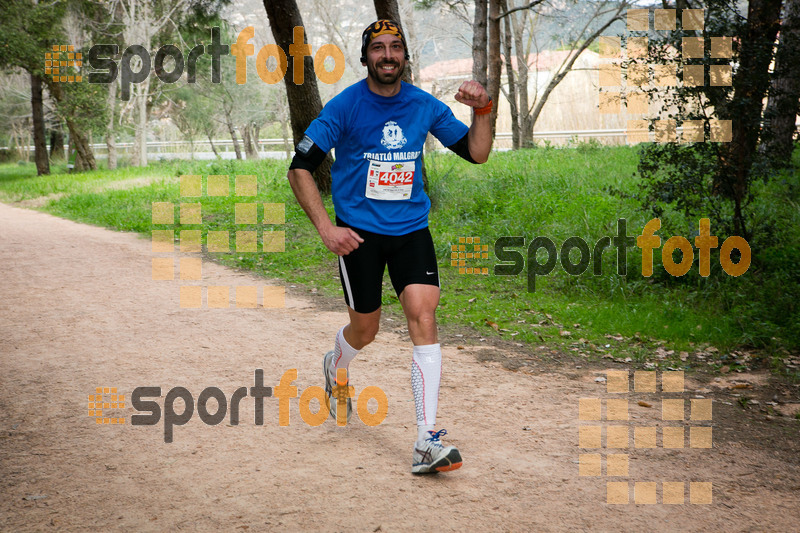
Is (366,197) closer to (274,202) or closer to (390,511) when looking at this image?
(390,511)

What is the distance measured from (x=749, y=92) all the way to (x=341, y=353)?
5675 millimetres

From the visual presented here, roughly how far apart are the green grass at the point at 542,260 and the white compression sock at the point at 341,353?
2718 millimetres

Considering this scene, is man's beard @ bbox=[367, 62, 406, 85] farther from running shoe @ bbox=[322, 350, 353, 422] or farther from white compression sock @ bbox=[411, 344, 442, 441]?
running shoe @ bbox=[322, 350, 353, 422]

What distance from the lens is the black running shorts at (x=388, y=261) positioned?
418 centimetres

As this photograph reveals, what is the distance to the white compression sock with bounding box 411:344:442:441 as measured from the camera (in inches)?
161

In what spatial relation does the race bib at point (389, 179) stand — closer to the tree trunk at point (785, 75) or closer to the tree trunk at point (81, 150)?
the tree trunk at point (785, 75)

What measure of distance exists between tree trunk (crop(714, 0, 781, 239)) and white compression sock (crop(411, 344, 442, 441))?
5452mm

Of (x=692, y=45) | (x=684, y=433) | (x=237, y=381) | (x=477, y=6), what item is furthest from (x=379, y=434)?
(x=477, y=6)

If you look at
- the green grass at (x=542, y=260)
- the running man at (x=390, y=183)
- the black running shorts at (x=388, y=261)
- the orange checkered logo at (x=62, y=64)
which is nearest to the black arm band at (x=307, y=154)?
the running man at (x=390, y=183)

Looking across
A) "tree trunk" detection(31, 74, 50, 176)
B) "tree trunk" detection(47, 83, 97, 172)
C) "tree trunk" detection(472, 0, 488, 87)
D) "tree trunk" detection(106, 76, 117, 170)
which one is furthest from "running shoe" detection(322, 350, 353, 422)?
"tree trunk" detection(31, 74, 50, 176)

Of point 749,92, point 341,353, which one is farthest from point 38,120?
point 341,353

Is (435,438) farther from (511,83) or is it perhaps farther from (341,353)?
(511,83)

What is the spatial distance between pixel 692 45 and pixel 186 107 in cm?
3740

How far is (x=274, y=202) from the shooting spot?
599 inches
